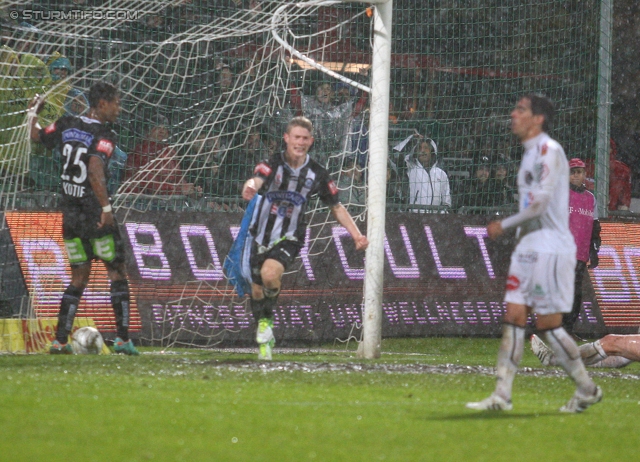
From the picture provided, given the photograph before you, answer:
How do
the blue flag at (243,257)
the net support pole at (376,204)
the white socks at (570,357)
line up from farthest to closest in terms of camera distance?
the net support pole at (376,204) < the blue flag at (243,257) < the white socks at (570,357)

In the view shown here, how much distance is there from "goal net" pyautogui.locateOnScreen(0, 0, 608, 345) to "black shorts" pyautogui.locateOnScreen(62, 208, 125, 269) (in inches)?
47.0

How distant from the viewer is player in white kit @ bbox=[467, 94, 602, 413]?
21.9 ft

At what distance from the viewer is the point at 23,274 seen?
12.0m

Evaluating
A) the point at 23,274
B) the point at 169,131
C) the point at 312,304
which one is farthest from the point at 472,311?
the point at 23,274

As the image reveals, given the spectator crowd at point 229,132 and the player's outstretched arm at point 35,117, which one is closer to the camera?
the player's outstretched arm at point 35,117

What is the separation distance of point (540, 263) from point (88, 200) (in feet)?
15.9

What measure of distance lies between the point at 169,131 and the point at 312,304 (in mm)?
2584

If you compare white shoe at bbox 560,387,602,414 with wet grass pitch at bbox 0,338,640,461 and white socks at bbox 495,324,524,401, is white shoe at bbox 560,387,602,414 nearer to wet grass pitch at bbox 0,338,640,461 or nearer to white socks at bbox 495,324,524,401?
wet grass pitch at bbox 0,338,640,461

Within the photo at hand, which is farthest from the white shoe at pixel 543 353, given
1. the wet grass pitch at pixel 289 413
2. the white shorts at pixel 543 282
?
the white shorts at pixel 543 282

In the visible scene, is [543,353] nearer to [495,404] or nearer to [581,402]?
[581,402]

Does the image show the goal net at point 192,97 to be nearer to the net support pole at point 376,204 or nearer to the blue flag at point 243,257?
the net support pole at point 376,204

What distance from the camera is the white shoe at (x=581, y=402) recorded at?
6.83m

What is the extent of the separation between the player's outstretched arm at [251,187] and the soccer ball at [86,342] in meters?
2.25

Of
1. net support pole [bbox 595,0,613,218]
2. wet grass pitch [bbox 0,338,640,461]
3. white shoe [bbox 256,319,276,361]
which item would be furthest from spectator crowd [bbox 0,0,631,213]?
wet grass pitch [bbox 0,338,640,461]
